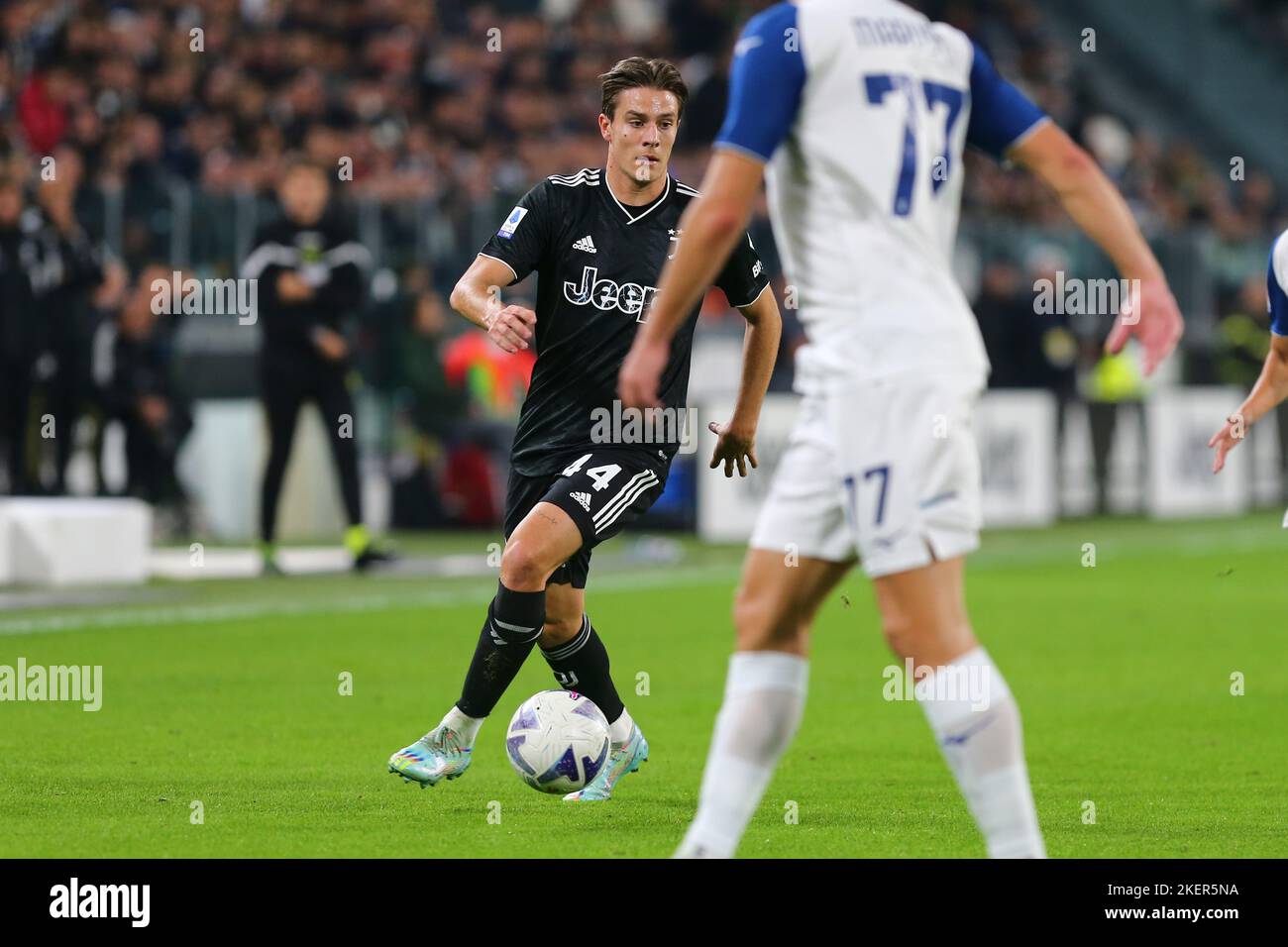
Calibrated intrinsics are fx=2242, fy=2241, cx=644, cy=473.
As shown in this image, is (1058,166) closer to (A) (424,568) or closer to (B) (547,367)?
(B) (547,367)

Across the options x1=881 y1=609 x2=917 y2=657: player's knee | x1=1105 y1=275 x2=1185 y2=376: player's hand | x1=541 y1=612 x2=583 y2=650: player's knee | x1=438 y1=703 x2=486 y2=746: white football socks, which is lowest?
x1=438 y1=703 x2=486 y2=746: white football socks

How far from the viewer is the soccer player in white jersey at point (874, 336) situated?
4773 millimetres

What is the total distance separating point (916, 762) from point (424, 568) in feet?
28.1

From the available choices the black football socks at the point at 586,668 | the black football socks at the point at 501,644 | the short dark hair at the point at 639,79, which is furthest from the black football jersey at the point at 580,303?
the black football socks at the point at 586,668

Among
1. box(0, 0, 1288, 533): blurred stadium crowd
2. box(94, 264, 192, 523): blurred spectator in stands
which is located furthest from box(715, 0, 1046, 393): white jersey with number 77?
box(94, 264, 192, 523): blurred spectator in stands

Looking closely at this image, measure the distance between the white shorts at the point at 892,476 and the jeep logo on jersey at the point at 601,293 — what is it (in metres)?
2.51

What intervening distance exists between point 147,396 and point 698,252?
14.6 meters

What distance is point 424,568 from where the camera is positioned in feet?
53.4

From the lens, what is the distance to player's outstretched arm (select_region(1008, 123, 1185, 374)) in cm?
487

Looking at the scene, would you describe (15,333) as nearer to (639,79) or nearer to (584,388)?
(584,388)

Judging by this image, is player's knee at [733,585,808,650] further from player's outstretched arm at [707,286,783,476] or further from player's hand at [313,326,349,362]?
player's hand at [313,326,349,362]

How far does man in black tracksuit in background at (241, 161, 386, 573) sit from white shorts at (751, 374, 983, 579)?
10939 mm

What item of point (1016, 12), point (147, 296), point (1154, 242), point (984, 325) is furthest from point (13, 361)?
point (1016, 12)

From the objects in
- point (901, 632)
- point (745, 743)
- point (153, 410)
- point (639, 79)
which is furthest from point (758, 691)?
point (153, 410)
